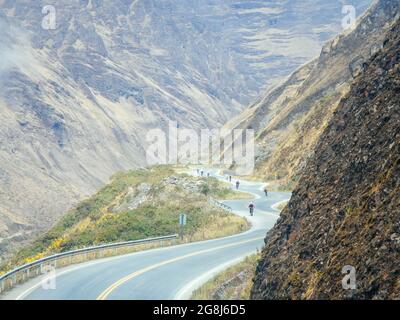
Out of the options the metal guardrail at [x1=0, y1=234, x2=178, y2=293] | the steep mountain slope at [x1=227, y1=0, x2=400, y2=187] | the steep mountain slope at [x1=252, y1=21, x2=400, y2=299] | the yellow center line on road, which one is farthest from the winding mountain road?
the steep mountain slope at [x1=227, y1=0, x2=400, y2=187]

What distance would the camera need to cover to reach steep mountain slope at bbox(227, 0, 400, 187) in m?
58.5

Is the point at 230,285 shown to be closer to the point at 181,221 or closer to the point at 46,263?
the point at 46,263

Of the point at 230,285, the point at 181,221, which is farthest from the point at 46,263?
the point at 181,221

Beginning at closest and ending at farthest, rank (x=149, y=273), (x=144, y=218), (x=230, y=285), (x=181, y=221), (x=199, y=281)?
(x=230, y=285)
(x=199, y=281)
(x=149, y=273)
(x=181, y=221)
(x=144, y=218)

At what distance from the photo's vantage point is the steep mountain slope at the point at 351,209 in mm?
10211

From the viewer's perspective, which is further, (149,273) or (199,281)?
(149,273)

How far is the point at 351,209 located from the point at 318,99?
64857 millimetres

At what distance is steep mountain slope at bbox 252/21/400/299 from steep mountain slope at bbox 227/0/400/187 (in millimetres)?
37071

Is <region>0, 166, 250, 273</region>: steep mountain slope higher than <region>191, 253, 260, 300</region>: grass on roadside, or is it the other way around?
<region>0, 166, 250, 273</region>: steep mountain slope

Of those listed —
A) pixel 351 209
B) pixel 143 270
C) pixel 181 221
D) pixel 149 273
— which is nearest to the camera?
pixel 351 209

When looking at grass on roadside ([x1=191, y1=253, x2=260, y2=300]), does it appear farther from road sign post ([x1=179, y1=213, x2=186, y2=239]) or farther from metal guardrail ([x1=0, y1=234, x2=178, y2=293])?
road sign post ([x1=179, y1=213, x2=186, y2=239])

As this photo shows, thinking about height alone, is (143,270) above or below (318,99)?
below

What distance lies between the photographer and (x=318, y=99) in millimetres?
75375
